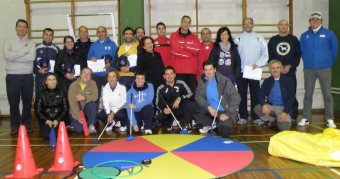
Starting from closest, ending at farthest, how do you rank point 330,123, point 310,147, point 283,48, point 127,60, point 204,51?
point 310,147
point 330,123
point 127,60
point 283,48
point 204,51

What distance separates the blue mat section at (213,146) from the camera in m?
3.46

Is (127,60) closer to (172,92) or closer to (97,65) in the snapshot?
(97,65)

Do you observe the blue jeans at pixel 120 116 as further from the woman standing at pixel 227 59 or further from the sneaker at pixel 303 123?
the sneaker at pixel 303 123

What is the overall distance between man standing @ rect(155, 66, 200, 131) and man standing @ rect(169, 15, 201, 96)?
39cm

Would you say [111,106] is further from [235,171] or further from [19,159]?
[235,171]

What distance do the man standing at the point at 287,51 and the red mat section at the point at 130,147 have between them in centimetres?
294

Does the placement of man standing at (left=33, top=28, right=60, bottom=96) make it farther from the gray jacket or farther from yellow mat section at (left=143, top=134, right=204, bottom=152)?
the gray jacket

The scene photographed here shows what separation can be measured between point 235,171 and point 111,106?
293cm

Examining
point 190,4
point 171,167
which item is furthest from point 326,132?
point 190,4

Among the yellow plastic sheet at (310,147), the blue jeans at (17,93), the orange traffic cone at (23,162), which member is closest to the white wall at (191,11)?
the blue jeans at (17,93)

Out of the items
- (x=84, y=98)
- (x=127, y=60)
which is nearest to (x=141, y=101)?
(x=127, y=60)

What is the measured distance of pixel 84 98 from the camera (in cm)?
Result: 500

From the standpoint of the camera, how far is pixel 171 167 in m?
2.84

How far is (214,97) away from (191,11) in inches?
115
